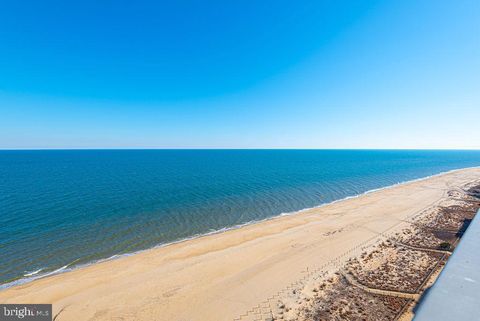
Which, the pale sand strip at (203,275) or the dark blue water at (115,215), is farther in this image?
the dark blue water at (115,215)

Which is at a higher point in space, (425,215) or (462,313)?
(462,313)

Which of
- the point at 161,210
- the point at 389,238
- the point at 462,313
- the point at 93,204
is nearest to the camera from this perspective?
the point at 462,313

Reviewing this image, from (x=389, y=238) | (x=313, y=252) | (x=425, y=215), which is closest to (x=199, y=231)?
(x=313, y=252)

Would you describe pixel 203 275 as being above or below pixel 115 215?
below

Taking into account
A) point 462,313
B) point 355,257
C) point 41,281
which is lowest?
point 41,281

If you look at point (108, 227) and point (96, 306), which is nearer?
point (96, 306)

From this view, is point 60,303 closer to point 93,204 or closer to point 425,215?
point 93,204

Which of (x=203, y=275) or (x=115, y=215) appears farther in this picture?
(x=115, y=215)

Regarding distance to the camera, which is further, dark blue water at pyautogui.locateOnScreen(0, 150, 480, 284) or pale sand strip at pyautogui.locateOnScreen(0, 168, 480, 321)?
dark blue water at pyautogui.locateOnScreen(0, 150, 480, 284)
